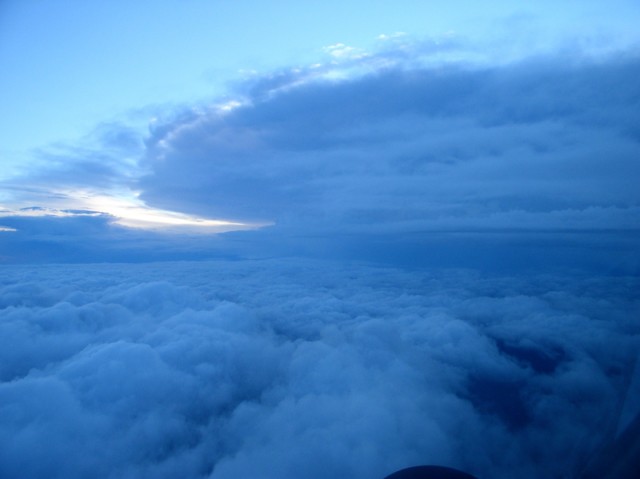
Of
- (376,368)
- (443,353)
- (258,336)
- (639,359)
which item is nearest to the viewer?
(639,359)

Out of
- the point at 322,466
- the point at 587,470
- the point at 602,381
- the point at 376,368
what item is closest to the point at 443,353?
the point at 376,368

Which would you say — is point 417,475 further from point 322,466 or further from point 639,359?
point 322,466

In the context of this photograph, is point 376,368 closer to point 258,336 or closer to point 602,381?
point 602,381

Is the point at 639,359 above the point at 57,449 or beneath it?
above

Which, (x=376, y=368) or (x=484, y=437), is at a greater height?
(x=376, y=368)

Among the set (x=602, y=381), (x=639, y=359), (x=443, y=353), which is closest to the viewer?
(x=639, y=359)

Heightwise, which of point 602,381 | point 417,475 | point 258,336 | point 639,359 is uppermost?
point 639,359

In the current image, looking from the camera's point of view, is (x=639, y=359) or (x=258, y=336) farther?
(x=258, y=336)

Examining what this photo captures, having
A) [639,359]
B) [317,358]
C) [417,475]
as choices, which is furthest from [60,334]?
[639,359]

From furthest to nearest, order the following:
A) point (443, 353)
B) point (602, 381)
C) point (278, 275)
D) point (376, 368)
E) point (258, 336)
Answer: point (278, 275), point (258, 336), point (443, 353), point (376, 368), point (602, 381)
